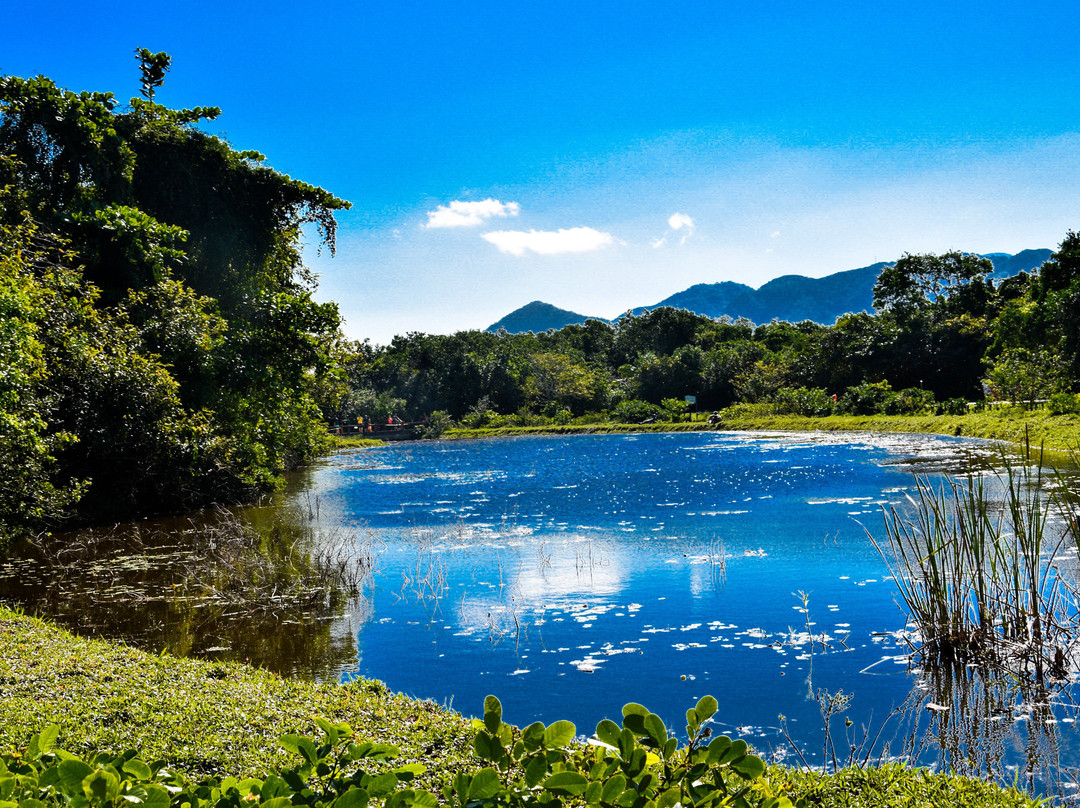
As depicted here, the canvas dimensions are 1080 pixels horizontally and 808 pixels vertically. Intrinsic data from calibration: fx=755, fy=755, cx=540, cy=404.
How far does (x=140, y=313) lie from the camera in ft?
50.2

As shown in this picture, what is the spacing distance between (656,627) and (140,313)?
12.8 m

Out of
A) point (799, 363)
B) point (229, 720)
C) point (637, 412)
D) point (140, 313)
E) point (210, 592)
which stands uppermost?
point (140, 313)

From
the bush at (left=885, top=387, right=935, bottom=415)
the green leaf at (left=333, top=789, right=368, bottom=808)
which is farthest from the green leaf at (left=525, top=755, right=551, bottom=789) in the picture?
the bush at (left=885, top=387, right=935, bottom=415)

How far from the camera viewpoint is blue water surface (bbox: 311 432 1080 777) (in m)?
5.79

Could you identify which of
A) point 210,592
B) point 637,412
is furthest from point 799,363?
point 210,592

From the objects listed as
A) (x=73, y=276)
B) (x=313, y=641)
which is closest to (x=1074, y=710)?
(x=313, y=641)

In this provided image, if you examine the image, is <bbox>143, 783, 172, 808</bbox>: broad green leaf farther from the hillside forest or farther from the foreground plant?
the hillside forest

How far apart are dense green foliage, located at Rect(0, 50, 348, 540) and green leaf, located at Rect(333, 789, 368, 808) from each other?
9388 mm

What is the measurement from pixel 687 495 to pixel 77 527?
40.8ft

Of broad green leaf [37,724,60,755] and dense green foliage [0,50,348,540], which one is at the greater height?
dense green foliage [0,50,348,540]

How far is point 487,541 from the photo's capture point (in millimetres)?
12508

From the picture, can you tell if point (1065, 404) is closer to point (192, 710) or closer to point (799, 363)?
point (799, 363)

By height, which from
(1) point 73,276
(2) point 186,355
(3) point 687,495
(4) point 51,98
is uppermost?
(4) point 51,98

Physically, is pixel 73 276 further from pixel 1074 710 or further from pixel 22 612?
pixel 1074 710
